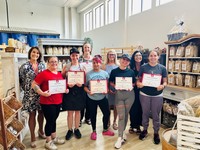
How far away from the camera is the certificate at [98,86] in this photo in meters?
2.35

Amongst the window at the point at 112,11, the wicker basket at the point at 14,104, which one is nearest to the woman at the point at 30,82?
the wicker basket at the point at 14,104

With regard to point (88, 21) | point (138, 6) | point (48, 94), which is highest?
point (88, 21)

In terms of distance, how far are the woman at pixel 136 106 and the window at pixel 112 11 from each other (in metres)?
3.38

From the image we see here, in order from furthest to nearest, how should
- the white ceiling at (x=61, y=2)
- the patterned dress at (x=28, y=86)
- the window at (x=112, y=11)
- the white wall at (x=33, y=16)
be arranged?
the white ceiling at (x=61, y=2) < the white wall at (x=33, y=16) < the window at (x=112, y=11) < the patterned dress at (x=28, y=86)

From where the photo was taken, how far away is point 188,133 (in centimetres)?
89

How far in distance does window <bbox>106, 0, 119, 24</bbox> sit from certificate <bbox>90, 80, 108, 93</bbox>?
151 inches

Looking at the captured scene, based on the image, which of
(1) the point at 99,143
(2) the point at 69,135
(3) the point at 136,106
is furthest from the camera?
(3) the point at 136,106

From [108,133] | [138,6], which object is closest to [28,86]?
[108,133]

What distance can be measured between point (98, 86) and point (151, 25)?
2.68 m

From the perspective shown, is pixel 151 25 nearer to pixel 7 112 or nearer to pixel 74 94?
pixel 74 94

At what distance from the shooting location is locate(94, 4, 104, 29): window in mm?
6621

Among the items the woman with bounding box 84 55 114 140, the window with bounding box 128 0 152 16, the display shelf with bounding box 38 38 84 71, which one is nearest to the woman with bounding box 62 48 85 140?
the woman with bounding box 84 55 114 140

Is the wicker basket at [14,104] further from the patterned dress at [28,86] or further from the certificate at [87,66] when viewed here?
the certificate at [87,66]

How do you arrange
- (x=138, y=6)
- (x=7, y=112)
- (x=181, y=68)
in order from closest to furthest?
(x=7, y=112) → (x=181, y=68) → (x=138, y=6)
